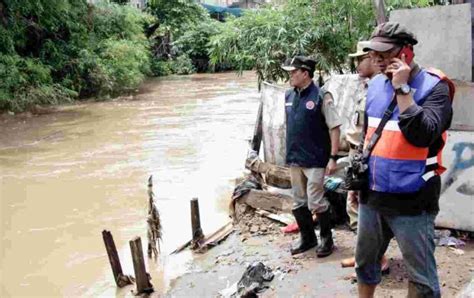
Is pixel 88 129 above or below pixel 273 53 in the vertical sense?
below

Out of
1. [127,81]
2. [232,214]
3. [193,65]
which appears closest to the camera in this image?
[232,214]

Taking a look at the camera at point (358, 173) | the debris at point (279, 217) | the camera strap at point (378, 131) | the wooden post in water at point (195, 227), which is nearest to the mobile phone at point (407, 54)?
the camera strap at point (378, 131)

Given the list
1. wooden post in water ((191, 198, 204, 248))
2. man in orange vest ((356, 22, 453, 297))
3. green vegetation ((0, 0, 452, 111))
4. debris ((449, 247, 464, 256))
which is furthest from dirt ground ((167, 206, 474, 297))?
green vegetation ((0, 0, 452, 111))

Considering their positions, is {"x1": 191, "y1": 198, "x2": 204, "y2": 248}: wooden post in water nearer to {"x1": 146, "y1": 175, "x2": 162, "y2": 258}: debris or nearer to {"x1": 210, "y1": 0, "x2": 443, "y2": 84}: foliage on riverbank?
{"x1": 146, "y1": 175, "x2": 162, "y2": 258}: debris

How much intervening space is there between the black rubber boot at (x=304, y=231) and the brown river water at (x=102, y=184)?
4.26 ft

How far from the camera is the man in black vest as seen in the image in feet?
14.5

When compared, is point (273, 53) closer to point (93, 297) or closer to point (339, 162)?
point (339, 162)

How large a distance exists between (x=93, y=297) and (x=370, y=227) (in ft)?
12.2

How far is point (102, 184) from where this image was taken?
9.73m

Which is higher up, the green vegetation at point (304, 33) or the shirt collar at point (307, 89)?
the green vegetation at point (304, 33)

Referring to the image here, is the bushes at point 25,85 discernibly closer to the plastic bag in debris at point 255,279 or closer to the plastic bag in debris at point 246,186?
the plastic bag in debris at point 246,186

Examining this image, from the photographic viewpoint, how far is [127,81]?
21.3 metres

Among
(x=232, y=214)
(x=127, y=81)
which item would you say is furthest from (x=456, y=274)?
(x=127, y=81)

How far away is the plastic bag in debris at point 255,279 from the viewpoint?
13.7 ft
